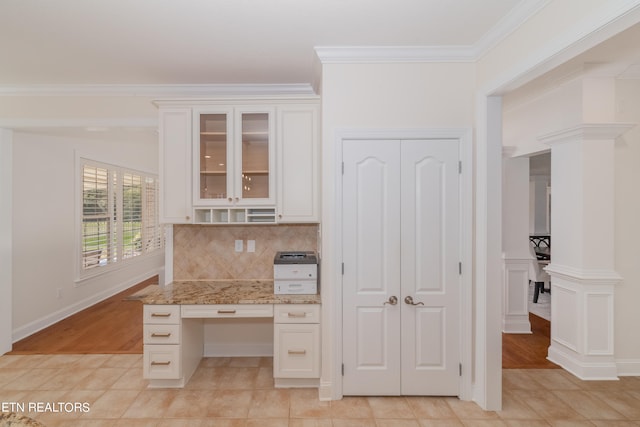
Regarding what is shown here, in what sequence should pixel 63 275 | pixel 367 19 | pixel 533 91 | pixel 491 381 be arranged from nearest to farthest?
pixel 367 19, pixel 491 381, pixel 533 91, pixel 63 275

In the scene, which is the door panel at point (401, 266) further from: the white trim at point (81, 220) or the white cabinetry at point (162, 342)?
the white trim at point (81, 220)

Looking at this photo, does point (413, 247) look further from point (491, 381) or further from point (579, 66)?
A: point (579, 66)

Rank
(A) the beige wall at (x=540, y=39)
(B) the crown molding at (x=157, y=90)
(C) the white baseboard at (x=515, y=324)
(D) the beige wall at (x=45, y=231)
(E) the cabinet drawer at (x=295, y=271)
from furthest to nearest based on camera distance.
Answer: (C) the white baseboard at (x=515, y=324)
(D) the beige wall at (x=45, y=231)
(B) the crown molding at (x=157, y=90)
(E) the cabinet drawer at (x=295, y=271)
(A) the beige wall at (x=540, y=39)

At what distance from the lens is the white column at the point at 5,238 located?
139 inches

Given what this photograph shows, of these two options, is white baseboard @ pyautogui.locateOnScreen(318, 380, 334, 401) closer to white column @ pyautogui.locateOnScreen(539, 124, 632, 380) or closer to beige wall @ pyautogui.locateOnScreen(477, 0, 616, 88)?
white column @ pyautogui.locateOnScreen(539, 124, 632, 380)

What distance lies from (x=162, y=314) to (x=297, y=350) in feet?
3.95

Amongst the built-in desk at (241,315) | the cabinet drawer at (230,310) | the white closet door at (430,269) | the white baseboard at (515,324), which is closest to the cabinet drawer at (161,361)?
the built-in desk at (241,315)

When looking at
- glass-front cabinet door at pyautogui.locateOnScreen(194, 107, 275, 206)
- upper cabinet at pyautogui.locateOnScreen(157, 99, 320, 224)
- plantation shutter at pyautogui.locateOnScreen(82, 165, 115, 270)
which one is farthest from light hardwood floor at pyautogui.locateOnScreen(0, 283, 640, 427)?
plantation shutter at pyautogui.locateOnScreen(82, 165, 115, 270)

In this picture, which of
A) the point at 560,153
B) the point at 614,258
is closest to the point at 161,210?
the point at 560,153

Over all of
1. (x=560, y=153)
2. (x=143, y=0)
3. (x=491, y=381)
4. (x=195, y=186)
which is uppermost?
(x=143, y=0)

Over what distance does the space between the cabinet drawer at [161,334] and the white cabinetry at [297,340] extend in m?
0.86

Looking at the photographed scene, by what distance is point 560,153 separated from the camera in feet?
11.0

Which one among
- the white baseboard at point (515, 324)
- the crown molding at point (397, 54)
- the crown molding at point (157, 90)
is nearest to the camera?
the crown molding at point (397, 54)

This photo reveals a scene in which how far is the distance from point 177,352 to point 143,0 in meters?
2.66
